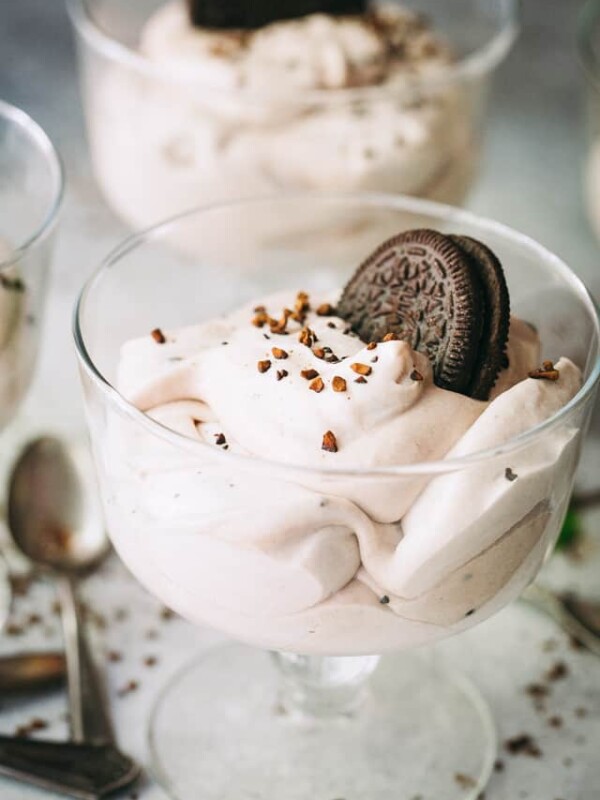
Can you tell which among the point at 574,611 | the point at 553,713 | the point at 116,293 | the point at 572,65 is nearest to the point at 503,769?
the point at 553,713

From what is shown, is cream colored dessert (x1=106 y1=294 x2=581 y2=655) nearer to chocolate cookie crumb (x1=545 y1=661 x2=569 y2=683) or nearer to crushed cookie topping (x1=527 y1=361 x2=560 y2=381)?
crushed cookie topping (x1=527 y1=361 x2=560 y2=381)

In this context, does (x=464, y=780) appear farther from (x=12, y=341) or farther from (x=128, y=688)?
(x=12, y=341)

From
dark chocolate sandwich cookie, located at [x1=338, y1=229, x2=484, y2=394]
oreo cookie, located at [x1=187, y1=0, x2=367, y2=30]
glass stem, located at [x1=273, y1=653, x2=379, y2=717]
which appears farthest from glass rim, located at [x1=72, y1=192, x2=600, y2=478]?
oreo cookie, located at [x1=187, y1=0, x2=367, y2=30]

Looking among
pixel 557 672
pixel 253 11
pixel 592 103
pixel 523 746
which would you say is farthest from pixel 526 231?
pixel 523 746

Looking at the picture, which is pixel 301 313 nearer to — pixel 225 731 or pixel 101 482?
pixel 101 482

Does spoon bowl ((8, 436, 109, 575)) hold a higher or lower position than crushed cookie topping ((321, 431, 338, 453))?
lower

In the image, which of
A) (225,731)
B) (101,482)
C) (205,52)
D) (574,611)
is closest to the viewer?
(101,482)
